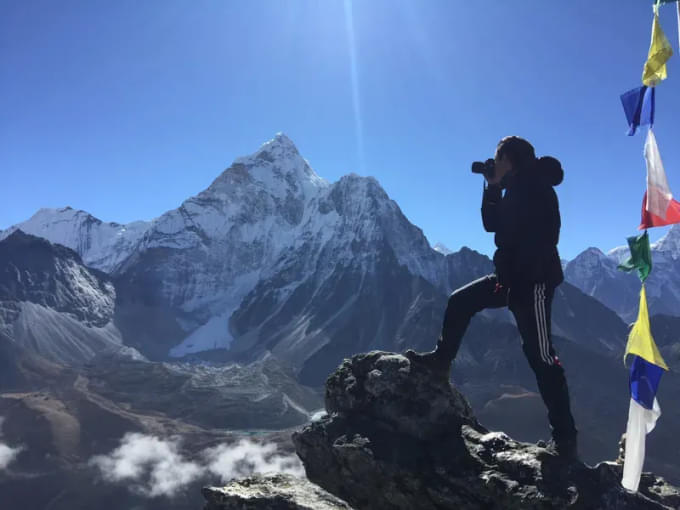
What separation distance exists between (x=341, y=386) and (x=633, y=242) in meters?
6.03

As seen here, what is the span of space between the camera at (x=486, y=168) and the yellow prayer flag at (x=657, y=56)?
2718mm

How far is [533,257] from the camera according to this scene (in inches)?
327

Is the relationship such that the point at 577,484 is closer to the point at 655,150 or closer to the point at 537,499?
the point at 537,499

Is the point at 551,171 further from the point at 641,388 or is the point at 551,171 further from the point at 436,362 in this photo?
the point at 436,362

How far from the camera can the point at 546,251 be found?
27.2 feet

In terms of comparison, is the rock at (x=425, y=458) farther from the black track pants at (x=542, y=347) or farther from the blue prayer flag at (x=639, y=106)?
the blue prayer flag at (x=639, y=106)

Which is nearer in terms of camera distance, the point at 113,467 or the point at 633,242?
the point at 633,242

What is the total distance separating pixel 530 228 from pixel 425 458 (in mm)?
4068

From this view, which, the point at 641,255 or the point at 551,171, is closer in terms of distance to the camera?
the point at 551,171

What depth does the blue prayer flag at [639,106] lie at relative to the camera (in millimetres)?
8914

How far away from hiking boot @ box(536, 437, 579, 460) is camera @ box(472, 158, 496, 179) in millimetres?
4381

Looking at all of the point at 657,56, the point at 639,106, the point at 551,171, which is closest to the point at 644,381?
the point at 551,171

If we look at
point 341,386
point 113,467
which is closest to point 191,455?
point 113,467

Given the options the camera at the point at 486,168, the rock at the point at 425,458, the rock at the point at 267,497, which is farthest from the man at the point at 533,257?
the rock at the point at 267,497
